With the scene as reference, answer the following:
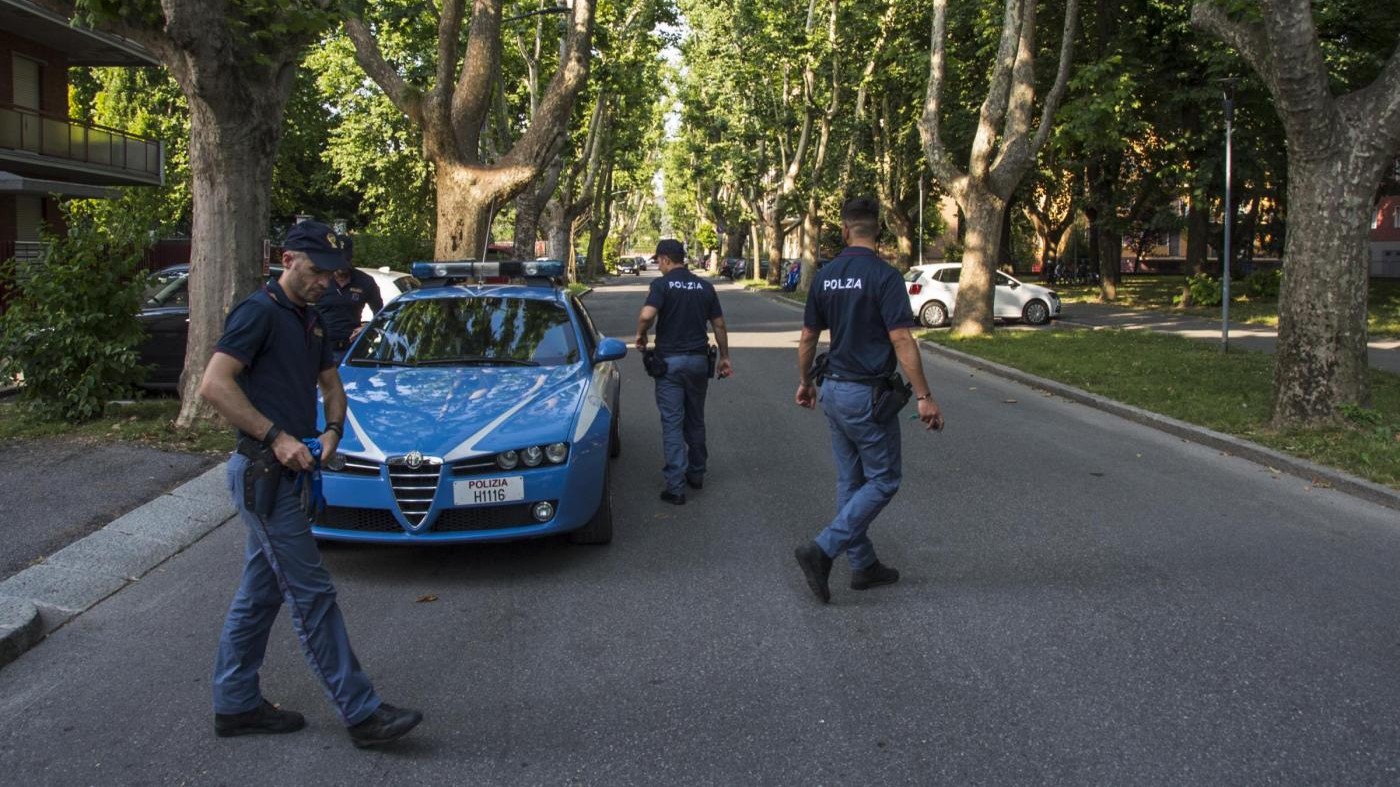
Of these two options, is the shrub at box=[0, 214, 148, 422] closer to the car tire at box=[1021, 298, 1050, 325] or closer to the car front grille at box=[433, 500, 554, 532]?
the car front grille at box=[433, 500, 554, 532]

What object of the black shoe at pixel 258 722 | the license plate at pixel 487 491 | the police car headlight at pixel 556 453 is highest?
the police car headlight at pixel 556 453

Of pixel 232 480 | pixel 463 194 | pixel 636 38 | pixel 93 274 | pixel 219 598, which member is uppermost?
pixel 636 38

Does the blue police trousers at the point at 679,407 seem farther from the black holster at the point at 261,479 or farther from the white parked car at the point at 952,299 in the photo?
the white parked car at the point at 952,299

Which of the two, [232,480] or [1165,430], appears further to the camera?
[1165,430]

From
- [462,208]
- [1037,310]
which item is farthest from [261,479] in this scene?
[1037,310]

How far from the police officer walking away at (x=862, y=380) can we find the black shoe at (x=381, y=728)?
218 cm

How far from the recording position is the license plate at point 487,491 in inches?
228

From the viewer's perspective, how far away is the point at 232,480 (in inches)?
155

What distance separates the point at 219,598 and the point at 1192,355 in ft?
48.3

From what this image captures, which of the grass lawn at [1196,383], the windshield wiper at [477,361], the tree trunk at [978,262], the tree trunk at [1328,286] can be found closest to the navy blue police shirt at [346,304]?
the windshield wiper at [477,361]

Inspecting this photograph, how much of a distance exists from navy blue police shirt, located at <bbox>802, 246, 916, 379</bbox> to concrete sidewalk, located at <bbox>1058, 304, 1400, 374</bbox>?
10.6 meters

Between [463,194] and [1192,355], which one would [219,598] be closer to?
[463,194]

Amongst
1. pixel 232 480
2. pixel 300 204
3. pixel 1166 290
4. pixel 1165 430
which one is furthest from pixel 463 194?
pixel 300 204

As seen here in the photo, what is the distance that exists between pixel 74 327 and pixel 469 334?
4847mm
